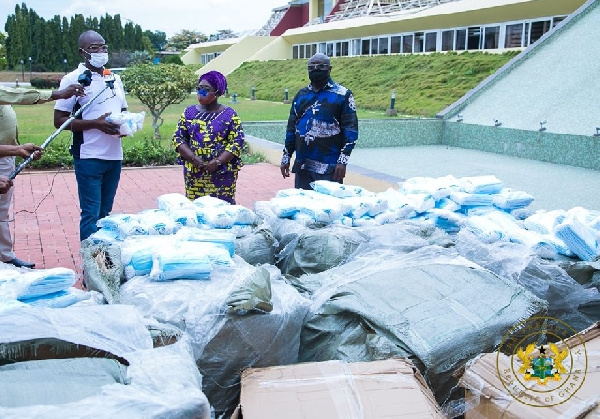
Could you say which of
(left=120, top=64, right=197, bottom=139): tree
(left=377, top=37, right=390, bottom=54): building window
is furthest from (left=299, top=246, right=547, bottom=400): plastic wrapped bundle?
(left=377, top=37, right=390, bottom=54): building window

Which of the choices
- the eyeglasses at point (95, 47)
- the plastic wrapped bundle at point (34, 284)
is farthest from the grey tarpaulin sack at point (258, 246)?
the eyeglasses at point (95, 47)

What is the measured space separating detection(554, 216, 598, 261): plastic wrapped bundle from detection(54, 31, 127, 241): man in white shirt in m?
2.82

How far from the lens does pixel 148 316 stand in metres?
2.10

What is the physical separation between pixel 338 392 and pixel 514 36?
22653 millimetres

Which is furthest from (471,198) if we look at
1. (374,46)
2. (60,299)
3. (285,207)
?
(374,46)

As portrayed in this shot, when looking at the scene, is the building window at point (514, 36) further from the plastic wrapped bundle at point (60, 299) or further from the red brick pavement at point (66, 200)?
the plastic wrapped bundle at point (60, 299)

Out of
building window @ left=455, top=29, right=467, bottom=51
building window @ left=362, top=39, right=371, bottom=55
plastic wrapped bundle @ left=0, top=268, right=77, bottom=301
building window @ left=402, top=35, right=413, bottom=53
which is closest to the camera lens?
plastic wrapped bundle @ left=0, top=268, right=77, bottom=301

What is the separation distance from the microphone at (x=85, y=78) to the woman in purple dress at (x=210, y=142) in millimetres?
704

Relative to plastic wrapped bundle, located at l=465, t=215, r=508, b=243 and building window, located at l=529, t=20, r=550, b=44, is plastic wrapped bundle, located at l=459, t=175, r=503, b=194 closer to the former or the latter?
plastic wrapped bundle, located at l=465, t=215, r=508, b=243

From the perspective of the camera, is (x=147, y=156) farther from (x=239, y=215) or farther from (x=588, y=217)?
(x=588, y=217)

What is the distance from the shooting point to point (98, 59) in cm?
407

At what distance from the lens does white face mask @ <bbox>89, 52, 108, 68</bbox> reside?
4043 millimetres

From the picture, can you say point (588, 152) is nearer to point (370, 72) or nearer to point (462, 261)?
point (462, 261)

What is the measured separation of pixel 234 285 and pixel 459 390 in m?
0.90
